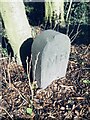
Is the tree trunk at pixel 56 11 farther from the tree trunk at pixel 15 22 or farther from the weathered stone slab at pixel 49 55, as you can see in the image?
the weathered stone slab at pixel 49 55

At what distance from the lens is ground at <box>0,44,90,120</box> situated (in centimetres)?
399

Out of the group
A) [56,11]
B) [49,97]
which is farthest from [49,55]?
[56,11]

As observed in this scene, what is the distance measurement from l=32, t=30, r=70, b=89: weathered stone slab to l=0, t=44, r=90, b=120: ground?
8.3 inches

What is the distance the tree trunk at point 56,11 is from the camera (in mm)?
7059

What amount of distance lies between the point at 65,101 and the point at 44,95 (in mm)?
359

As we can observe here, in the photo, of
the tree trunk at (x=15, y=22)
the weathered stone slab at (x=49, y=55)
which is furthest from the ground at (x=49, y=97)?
the tree trunk at (x=15, y=22)

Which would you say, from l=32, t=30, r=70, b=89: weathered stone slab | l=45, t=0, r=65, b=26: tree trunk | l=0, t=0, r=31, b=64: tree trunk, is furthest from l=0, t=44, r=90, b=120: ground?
l=45, t=0, r=65, b=26: tree trunk

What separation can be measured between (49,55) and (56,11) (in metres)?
3.15

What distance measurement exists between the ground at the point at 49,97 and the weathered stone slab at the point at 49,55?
0.69 feet

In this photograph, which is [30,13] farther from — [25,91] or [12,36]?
[25,91]

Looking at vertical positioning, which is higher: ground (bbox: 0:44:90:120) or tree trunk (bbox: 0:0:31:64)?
tree trunk (bbox: 0:0:31:64)

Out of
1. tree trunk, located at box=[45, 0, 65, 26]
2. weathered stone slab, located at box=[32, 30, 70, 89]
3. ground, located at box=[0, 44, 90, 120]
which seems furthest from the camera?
tree trunk, located at box=[45, 0, 65, 26]

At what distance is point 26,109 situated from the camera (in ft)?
13.4

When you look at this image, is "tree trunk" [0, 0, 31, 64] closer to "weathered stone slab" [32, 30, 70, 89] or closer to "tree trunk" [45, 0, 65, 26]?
"weathered stone slab" [32, 30, 70, 89]
